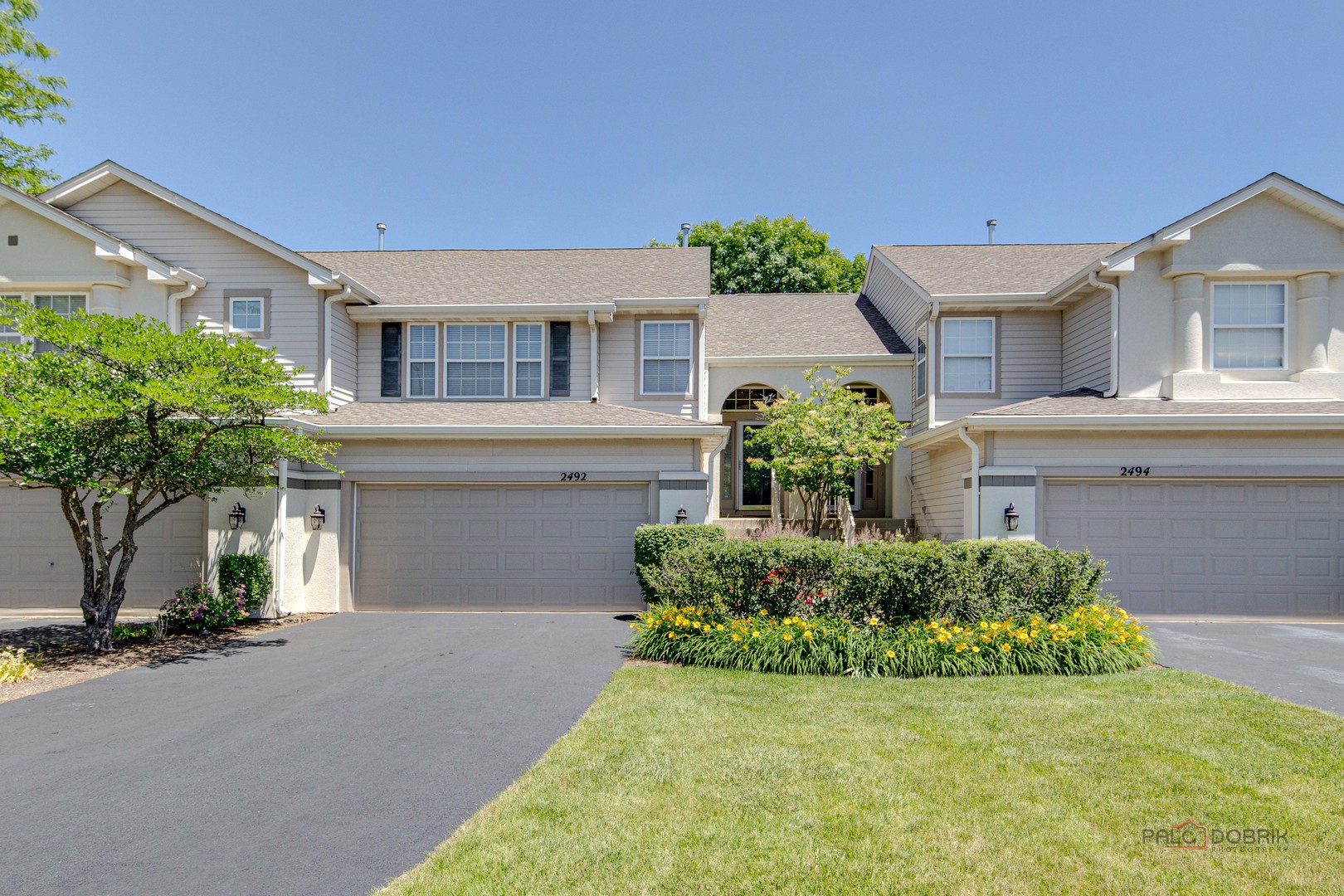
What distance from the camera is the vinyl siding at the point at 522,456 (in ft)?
42.3

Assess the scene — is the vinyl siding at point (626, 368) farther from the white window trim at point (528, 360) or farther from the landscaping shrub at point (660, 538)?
the landscaping shrub at point (660, 538)

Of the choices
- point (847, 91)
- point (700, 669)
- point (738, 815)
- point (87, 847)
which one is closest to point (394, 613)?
point (700, 669)

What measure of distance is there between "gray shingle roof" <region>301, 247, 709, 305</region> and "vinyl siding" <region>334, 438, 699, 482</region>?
2999 mm

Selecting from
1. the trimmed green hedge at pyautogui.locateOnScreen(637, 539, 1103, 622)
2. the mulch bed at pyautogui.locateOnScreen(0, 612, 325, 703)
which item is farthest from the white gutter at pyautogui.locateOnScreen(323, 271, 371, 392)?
the trimmed green hedge at pyautogui.locateOnScreen(637, 539, 1103, 622)

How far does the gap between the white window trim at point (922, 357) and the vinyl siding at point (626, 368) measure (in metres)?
4.61

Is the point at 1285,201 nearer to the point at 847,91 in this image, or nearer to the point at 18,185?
the point at 847,91

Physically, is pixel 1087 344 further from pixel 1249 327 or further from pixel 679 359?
pixel 679 359

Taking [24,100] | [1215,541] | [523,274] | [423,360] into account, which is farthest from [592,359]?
[24,100]

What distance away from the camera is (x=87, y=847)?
4195 millimetres

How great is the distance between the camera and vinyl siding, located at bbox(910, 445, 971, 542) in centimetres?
1331

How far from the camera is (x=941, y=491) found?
14.5m

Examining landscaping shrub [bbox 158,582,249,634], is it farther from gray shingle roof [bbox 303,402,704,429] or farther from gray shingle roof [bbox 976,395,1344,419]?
gray shingle roof [bbox 976,395,1344,419]

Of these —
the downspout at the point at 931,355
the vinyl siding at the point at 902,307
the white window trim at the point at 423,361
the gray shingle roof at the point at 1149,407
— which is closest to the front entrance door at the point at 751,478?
the vinyl siding at the point at 902,307

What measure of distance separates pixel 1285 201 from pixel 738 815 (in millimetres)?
14083
